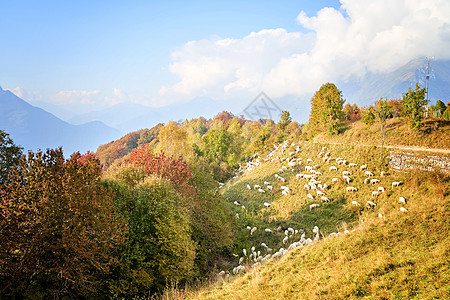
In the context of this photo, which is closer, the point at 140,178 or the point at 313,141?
the point at 140,178

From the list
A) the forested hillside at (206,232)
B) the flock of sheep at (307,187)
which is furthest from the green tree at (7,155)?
the flock of sheep at (307,187)

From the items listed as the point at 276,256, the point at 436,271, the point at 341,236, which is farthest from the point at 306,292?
the point at 276,256

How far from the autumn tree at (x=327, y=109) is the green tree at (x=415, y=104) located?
11804 mm

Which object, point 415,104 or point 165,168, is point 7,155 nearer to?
point 165,168

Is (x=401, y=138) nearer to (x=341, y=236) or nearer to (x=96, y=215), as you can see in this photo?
(x=341, y=236)

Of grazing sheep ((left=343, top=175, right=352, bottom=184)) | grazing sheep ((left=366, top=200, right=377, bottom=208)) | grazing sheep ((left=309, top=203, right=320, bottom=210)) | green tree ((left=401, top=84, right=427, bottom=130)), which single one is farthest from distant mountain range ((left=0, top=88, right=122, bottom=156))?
green tree ((left=401, top=84, right=427, bottom=130))

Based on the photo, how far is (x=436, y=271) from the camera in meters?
8.07

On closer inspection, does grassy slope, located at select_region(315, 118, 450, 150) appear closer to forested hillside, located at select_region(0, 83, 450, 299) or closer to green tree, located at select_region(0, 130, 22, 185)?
forested hillside, located at select_region(0, 83, 450, 299)

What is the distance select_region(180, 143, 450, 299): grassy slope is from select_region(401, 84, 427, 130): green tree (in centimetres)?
754

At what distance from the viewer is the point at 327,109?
3919 centimetres

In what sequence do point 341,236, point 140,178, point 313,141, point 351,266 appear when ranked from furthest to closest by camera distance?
1. point 313,141
2. point 140,178
3. point 341,236
4. point 351,266

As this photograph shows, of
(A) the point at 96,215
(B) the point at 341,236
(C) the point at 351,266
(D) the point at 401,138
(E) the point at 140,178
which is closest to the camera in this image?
(C) the point at 351,266

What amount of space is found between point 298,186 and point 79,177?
25.0 m

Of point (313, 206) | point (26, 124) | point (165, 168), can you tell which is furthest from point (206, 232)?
point (26, 124)
